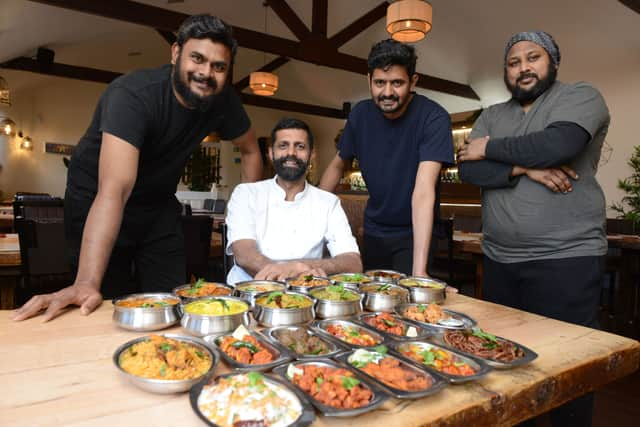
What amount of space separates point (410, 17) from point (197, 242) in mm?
3075

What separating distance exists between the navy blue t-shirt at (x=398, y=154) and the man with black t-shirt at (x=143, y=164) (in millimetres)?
638

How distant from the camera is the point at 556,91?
5.88 feet

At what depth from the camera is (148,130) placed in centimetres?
164

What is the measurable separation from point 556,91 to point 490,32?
20.3 ft

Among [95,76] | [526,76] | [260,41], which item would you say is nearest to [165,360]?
[526,76]

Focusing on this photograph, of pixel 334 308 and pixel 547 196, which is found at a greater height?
pixel 547 196

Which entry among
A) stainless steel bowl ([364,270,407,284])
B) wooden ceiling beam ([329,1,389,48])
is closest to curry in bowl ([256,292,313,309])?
stainless steel bowl ([364,270,407,284])

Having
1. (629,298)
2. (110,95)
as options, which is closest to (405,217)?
(110,95)

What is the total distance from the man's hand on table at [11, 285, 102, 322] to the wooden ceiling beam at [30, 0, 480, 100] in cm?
550

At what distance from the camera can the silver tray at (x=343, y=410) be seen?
74 centimetres

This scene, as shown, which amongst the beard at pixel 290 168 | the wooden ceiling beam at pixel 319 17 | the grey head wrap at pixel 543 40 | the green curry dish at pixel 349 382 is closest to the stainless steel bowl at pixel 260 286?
the green curry dish at pixel 349 382

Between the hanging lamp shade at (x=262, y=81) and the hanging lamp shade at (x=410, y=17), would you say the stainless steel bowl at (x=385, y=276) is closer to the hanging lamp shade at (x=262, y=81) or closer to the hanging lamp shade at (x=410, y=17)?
the hanging lamp shade at (x=410, y=17)

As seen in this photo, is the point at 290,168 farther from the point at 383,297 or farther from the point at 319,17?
the point at 319,17

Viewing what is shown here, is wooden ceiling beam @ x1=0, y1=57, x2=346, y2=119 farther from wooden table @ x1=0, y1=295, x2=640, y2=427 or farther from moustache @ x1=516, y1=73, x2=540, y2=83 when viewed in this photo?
moustache @ x1=516, y1=73, x2=540, y2=83
